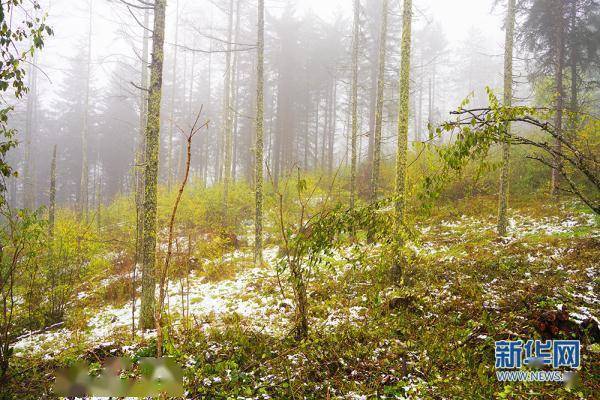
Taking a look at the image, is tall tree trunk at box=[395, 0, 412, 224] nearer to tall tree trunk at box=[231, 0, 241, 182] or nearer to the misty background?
tall tree trunk at box=[231, 0, 241, 182]

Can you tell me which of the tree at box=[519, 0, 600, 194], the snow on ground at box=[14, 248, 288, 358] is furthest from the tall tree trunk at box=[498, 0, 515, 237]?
the snow on ground at box=[14, 248, 288, 358]

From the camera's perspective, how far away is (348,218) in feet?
15.0

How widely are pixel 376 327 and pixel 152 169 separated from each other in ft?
17.0

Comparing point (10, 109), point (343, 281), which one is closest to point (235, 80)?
point (343, 281)

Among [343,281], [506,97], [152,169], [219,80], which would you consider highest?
[219,80]

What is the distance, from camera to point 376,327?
5430 mm

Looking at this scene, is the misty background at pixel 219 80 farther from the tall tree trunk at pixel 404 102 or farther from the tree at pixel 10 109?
the tree at pixel 10 109

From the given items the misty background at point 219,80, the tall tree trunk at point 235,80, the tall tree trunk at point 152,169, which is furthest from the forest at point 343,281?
the misty background at point 219,80

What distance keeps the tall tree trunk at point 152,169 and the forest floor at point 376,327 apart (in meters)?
0.69

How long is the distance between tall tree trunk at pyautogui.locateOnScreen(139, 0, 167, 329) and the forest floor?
0.69 meters

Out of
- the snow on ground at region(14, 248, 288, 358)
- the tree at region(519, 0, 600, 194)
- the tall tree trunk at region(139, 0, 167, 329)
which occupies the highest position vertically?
the tree at region(519, 0, 600, 194)

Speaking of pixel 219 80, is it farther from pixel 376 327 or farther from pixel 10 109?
pixel 376 327

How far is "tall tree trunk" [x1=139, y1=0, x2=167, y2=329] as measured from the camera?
609 centimetres

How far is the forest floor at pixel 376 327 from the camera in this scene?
4.05 metres
